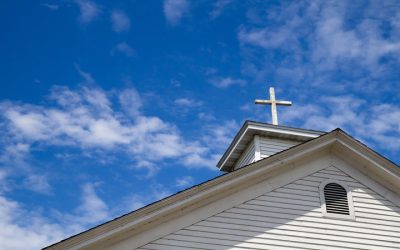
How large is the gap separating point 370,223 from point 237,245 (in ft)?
10.9

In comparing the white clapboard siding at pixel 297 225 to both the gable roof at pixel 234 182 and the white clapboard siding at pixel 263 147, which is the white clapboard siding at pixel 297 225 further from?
the white clapboard siding at pixel 263 147

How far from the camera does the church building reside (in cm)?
1188

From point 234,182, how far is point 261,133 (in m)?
6.26

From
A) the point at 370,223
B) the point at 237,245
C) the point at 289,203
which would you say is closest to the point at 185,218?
the point at 237,245

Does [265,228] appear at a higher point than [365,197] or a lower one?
lower

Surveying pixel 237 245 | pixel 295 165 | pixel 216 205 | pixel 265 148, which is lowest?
pixel 237 245

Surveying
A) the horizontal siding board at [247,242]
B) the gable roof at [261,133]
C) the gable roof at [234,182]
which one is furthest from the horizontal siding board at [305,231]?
the gable roof at [261,133]

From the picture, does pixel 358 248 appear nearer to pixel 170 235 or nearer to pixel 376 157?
pixel 376 157

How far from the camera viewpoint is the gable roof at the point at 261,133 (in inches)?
729

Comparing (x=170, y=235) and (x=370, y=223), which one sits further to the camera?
(x=370, y=223)

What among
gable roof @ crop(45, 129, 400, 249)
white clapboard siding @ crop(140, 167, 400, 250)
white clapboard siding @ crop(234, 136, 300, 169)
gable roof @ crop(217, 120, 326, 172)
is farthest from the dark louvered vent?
gable roof @ crop(217, 120, 326, 172)

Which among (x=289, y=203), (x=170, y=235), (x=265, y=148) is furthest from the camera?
(x=265, y=148)

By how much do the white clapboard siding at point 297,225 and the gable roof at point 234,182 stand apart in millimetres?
460

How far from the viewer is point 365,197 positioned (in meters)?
13.4
